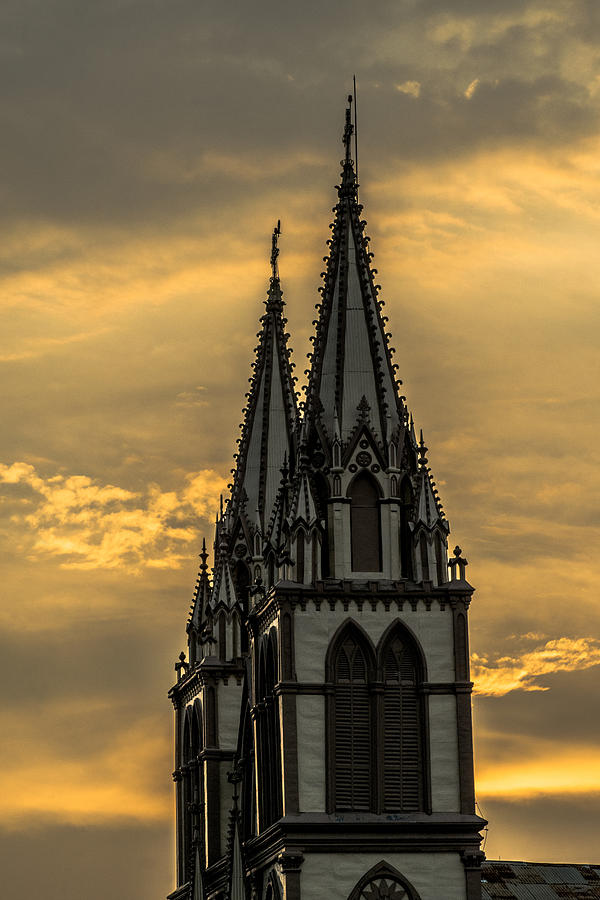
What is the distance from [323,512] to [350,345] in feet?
20.1

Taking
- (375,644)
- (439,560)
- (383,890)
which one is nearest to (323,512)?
(439,560)

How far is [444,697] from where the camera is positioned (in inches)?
3110

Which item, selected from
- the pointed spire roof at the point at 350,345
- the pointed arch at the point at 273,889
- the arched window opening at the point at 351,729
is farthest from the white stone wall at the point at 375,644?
the pointed spire roof at the point at 350,345

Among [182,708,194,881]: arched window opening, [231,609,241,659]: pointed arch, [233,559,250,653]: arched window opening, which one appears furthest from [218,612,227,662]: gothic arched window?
[182,708,194,881]: arched window opening

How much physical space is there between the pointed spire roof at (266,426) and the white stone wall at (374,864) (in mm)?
20847

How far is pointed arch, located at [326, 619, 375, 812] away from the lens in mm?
77688

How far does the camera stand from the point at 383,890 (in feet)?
252

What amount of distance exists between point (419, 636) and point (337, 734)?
408 cm

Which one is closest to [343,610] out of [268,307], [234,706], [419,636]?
[419,636]

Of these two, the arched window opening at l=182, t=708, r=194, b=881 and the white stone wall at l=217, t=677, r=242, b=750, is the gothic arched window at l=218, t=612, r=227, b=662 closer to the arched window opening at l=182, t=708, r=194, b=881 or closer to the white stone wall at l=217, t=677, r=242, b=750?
the white stone wall at l=217, t=677, r=242, b=750

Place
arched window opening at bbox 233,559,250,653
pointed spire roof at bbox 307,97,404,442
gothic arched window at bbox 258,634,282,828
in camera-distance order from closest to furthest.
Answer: gothic arched window at bbox 258,634,282,828 < pointed spire roof at bbox 307,97,404,442 < arched window opening at bbox 233,559,250,653

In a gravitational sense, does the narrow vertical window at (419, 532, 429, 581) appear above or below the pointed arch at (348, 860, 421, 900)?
above

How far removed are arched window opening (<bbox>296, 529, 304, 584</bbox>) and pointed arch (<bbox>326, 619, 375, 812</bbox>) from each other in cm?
219

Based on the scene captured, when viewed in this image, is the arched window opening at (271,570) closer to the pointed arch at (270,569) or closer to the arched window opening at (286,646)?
the pointed arch at (270,569)
